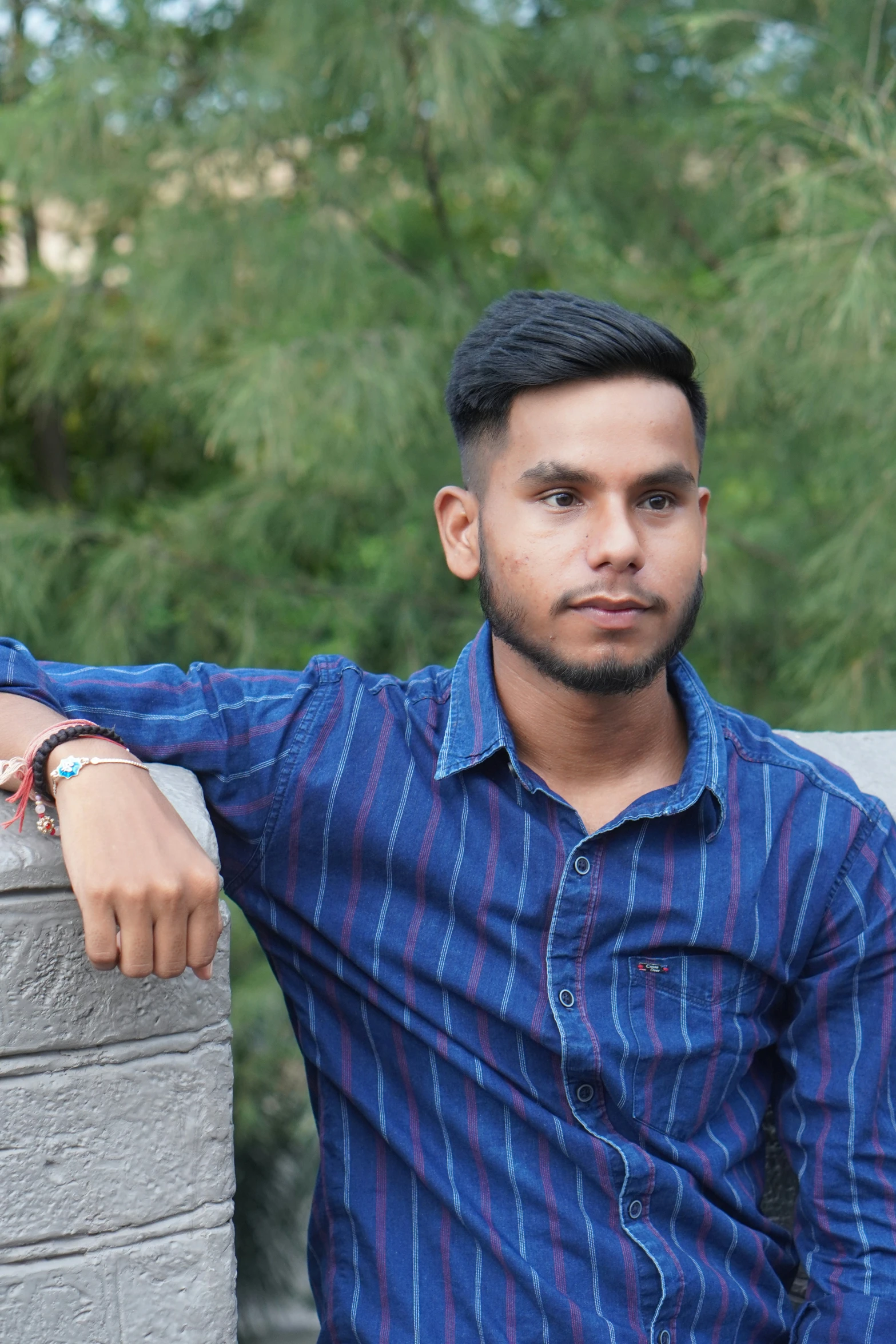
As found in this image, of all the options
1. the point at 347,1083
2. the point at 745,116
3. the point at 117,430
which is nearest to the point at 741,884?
the point at 347,1083

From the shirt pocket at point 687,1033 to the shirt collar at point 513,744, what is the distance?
0.45 ft

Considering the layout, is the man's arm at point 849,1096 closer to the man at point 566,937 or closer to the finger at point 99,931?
the man at point 566,937

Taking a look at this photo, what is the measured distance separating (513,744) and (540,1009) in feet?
0.86

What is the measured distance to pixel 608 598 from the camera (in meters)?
1.27

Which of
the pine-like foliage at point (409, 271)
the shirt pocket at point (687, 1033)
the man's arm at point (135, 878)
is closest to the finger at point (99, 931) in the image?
the man's arm at point (135, 878)

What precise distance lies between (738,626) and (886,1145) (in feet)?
6.46

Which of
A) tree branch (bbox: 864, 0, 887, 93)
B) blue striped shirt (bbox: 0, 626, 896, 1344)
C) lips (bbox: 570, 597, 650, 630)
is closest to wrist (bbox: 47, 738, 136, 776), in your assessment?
blue striped shirt (bbox: 0, 626, 896, 1344)

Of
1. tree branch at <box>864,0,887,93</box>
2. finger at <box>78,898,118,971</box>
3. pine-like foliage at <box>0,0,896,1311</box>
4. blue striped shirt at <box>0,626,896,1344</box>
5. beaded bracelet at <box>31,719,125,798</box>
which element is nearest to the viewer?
finger at <box>78,898,118,971</box>

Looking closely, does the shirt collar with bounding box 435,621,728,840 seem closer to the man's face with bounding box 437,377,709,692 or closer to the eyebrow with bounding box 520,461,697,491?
the man's face with bounding box 437,377,709,692

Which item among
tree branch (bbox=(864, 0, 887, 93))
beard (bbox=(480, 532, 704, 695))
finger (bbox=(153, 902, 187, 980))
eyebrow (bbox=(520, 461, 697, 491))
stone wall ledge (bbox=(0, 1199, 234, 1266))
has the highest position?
tree branch (bbox=(864, 0, 887, 93))

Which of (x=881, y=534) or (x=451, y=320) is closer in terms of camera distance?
(x=881, y=534)

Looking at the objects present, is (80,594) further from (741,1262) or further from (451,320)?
(741,1262)

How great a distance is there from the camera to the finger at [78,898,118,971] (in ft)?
3.17

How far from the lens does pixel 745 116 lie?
9.68 ft
